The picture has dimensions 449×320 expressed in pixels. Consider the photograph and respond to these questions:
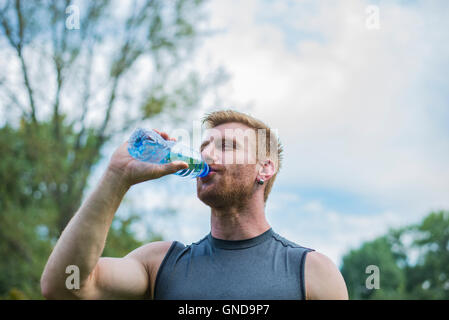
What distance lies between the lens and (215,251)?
225cm

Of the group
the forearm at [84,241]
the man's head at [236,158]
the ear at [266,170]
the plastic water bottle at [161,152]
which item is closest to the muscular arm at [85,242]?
the forearm at [84,241]

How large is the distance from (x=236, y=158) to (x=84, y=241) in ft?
3.21

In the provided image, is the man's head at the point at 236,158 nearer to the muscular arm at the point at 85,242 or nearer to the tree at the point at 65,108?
the muscular arm at the point at 85,242

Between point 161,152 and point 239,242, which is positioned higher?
point 161,152

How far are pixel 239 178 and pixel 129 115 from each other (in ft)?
25.2

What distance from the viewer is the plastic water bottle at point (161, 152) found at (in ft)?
6.75

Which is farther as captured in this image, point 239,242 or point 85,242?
point 239,242

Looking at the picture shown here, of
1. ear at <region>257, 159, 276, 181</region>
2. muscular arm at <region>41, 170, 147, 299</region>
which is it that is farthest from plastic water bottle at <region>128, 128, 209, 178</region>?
ear at <region>257, 159, 276, 181</region>

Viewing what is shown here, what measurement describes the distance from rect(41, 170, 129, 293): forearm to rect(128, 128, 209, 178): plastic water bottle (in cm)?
28

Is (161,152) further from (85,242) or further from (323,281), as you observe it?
(323,281)

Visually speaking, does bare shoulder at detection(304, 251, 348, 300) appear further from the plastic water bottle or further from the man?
the plastic water bottle

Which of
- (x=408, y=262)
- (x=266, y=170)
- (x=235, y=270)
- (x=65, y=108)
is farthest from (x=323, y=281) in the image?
(x=408, y=262)
